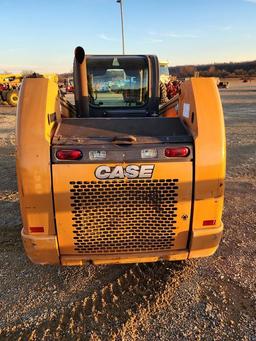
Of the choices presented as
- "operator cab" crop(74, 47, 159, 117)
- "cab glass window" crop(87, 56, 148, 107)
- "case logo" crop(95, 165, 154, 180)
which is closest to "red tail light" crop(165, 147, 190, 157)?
"case logo" crop(95, 165, 154, 180)

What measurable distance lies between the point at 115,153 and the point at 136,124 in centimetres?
62

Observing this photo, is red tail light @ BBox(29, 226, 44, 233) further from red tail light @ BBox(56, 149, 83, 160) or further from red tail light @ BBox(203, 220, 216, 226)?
red tail light @ BBox(203, 220, 216, 226)

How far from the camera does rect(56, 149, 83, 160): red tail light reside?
2.99 metres

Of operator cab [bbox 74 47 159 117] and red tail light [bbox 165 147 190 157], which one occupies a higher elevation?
operator cab [bbox 74 47 159 117]

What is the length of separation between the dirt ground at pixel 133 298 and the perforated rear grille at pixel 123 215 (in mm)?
496

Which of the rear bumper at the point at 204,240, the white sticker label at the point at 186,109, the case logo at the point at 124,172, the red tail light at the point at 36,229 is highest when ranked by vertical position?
the white sticker label at the point at 186,109

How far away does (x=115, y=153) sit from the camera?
9.85 feet

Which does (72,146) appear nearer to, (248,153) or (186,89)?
(186,89)

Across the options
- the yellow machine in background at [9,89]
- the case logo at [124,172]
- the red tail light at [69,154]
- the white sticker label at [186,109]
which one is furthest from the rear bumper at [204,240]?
the yellow machine in background at [9,89]

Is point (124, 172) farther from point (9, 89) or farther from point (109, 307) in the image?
point (9, 89)

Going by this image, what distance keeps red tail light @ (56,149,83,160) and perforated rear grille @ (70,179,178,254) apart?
22 cm

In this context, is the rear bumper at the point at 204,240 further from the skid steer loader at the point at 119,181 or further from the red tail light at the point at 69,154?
the red tail light at the point at 69,154

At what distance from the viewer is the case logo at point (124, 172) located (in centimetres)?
302

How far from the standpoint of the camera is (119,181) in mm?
3066
